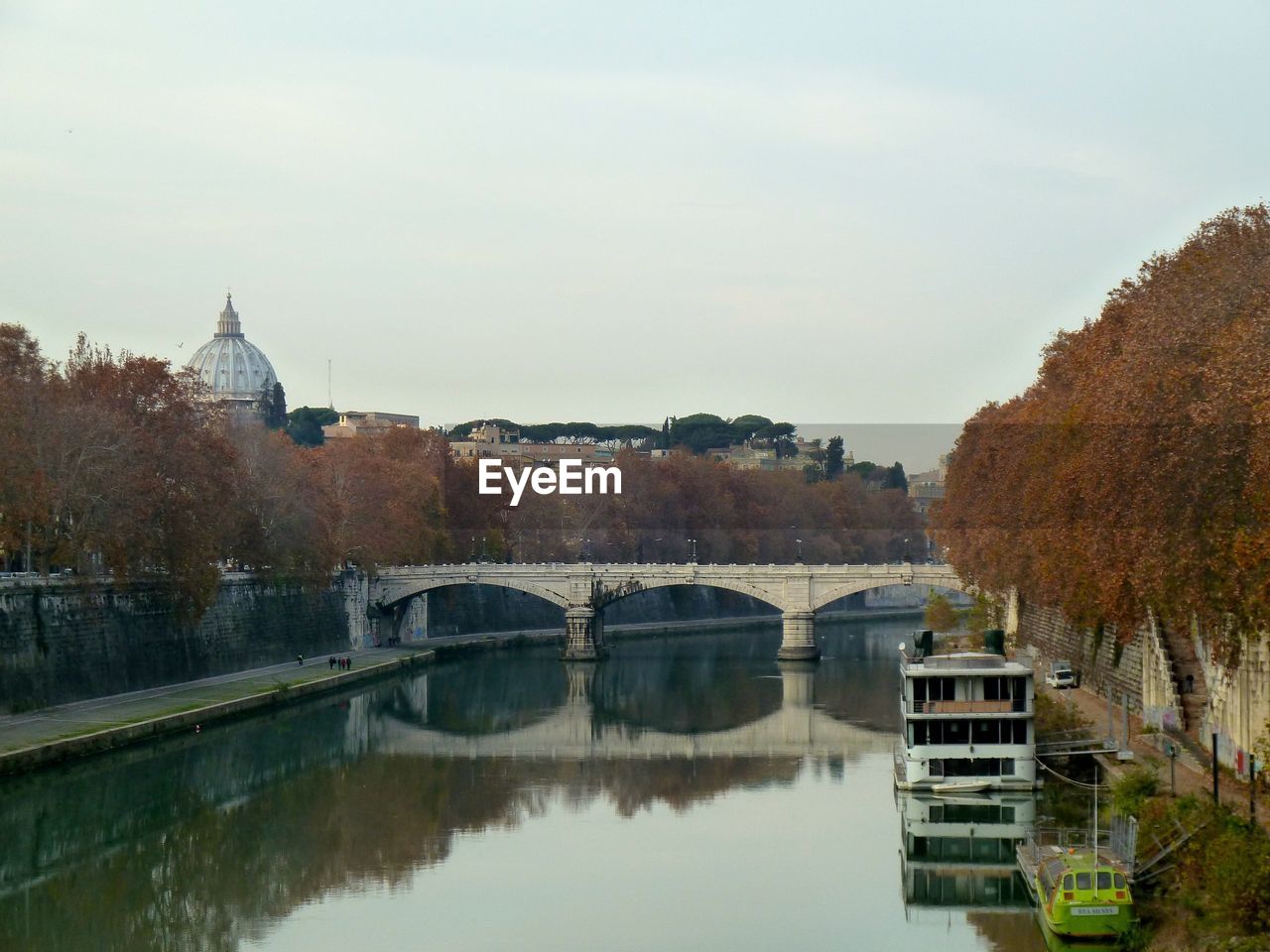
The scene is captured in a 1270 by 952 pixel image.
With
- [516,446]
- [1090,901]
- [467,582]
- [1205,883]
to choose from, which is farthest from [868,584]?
[516,446]

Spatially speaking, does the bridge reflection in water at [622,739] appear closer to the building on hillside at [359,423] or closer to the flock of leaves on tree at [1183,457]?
the flock of leaves on tree at [1183,457]

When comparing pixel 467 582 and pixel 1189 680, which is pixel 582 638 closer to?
pixel 467 582

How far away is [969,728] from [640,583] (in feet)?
126

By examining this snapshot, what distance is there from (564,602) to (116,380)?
25.9 metres

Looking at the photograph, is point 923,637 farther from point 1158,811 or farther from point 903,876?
point 1158,811

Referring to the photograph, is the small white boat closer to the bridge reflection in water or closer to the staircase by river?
the staircase by river

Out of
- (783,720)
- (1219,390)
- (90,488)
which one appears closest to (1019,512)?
(783,720)

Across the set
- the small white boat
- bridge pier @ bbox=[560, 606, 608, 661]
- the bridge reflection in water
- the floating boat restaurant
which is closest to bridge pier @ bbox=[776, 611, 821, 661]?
bridge pier @ bbox=[560, 606, 608, 661]

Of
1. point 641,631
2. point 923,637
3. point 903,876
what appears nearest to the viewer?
point 903,876

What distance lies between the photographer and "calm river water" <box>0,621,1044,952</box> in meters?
25.9

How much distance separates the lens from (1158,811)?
82.8ft

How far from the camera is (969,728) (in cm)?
3509

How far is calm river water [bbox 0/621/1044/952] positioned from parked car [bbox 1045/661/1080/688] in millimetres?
4469

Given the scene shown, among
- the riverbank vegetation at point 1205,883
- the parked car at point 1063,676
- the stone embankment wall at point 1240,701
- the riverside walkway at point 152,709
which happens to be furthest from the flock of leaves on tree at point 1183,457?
the riverside walkway at point 152,709
